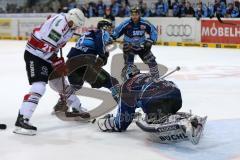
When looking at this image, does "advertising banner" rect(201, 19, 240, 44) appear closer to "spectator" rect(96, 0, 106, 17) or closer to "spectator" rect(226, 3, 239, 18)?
"spectator" rect(226, 3, 239, 18)

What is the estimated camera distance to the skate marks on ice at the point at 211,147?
4.20 m

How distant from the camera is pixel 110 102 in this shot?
6.23m

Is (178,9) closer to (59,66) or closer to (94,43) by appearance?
→ (94,43)

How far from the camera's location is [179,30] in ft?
52.3

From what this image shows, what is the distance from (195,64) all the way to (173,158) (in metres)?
7.11

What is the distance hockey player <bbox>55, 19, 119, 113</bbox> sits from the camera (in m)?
5.72

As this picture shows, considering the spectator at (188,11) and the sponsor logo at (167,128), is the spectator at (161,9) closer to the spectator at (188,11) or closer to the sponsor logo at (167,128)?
the spectator at (188,11)

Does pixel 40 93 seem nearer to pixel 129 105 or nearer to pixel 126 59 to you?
pixel 129 105

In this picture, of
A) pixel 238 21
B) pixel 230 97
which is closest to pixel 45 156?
pixel 230 97

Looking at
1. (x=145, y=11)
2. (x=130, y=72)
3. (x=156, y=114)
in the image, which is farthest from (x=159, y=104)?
(x=145, y=11)

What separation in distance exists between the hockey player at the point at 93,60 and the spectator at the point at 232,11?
10258 mm

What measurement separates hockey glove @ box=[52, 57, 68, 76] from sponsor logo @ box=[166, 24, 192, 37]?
1058 cm

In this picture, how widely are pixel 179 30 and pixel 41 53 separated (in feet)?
36.8

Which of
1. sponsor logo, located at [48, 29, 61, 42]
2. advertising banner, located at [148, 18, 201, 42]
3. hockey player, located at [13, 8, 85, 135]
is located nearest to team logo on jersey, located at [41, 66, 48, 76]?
hockey player, located at [13, 8, 85, 135]
